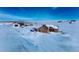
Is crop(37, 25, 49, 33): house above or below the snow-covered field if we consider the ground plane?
above

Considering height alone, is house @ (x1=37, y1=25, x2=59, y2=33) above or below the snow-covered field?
above

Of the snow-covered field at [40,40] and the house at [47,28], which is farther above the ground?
the house at [47,28]

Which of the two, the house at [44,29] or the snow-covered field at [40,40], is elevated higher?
the house at [44,29]

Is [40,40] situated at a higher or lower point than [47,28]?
lower

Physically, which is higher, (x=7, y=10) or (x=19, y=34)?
(x=7, y=10)
